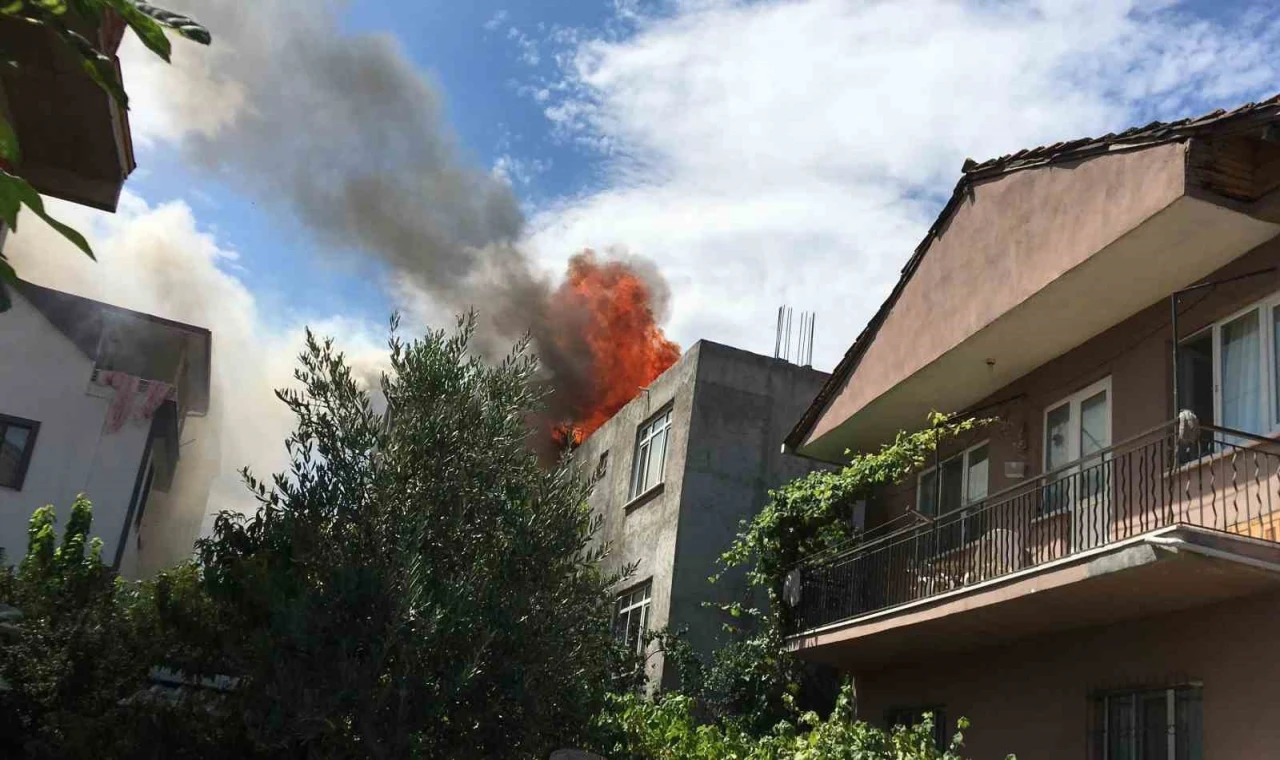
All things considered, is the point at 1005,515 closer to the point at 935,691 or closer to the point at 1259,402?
the point at 935,691

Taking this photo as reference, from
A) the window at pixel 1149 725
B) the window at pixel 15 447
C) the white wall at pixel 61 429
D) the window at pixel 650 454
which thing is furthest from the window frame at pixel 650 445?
the window at pixel 15 447

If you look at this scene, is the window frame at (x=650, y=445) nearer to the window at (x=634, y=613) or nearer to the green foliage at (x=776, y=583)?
the window at (x=634, y=613)

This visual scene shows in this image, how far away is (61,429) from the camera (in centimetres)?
2570

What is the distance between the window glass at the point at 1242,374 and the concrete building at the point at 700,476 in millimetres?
10029

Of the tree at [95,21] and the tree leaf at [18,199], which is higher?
the tree at [95,21]

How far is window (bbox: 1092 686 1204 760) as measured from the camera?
30.3 feet

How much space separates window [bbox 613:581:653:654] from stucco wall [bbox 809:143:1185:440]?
540cm

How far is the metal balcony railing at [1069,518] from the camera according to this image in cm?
895

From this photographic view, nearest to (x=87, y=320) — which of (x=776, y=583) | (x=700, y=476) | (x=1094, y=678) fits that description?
(x=700, y=476)

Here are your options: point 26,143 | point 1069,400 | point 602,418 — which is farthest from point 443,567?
point 602,418

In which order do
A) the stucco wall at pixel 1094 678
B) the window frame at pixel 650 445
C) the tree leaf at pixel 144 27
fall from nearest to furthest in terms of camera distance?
the tree leaf at pixel 144 27
the stucco wall at pixel 1094 678
the window frame at pixel 650 445

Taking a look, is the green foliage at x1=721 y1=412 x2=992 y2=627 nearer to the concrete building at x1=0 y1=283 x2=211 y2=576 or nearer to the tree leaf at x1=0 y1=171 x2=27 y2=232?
the tree leaf at x1=0 y1=171 x2=27 y2=232

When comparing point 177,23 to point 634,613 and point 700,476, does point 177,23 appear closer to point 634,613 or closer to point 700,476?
point 700,476

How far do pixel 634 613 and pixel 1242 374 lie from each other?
12.3m
